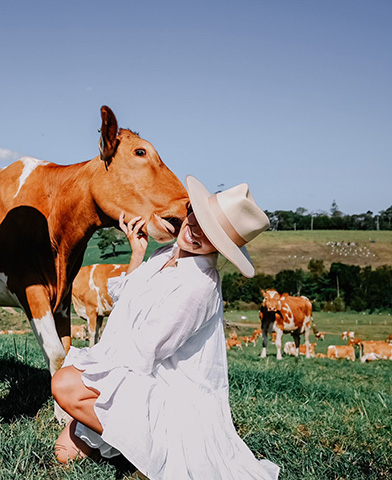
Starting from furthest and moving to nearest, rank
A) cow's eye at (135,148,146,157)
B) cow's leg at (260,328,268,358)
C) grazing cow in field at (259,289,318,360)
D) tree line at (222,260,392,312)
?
1. tree line at (222,260,392,312)
2. grazing cow in field at (259,289,318,360)
3. cow's leg at (260,328,268,358)
4. cow's eye at (135,148,146,157)

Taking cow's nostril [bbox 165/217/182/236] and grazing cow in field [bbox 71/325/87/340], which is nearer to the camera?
cow's nostril [bbox 165/217/182/236]

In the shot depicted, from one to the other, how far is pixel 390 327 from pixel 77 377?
3323 cm

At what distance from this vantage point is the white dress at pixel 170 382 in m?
2.69

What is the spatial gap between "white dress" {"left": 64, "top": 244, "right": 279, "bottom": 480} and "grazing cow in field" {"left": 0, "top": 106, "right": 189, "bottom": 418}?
2.37 feet

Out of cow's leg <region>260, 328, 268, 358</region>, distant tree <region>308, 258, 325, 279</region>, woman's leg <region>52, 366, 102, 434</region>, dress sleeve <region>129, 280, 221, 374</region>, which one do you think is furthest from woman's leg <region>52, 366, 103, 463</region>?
distant tree <region>308, 258, 325, 279</region>

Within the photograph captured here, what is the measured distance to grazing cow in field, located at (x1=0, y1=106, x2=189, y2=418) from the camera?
3.70 m

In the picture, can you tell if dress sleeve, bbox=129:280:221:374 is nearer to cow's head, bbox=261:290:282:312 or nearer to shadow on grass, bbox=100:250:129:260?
cow's head, bbox=261:290:282:312

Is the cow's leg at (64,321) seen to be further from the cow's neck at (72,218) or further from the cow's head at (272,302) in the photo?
the cow's head at (272,302)

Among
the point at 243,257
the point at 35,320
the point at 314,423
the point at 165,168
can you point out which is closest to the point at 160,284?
the point at 243,257

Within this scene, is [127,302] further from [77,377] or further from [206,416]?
[206,416]

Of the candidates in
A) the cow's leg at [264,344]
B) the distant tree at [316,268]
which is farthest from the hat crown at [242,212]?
the distant tree at [316,268]

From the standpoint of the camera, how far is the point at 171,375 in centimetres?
293

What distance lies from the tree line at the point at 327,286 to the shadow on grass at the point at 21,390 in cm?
3231

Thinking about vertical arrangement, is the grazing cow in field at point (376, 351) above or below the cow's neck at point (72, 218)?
below
